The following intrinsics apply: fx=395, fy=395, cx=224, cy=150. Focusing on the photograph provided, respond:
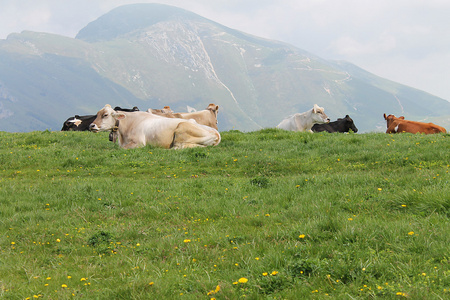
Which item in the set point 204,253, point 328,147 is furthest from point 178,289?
point 328,147

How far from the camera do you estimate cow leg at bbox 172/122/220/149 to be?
15.4 m

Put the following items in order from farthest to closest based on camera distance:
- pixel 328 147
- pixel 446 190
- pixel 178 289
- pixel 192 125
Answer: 1. pixel 192 125
2. pixel 328 147
3. pixel 446 190
4. pixel 178 289

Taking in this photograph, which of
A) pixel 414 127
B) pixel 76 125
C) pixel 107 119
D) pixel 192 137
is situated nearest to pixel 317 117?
pixel 414 127

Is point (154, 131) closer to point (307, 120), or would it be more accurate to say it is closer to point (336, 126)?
point (307, 120)

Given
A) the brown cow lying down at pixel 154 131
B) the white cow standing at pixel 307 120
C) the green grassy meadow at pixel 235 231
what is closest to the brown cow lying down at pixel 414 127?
the white cow standing at pixel 307 120

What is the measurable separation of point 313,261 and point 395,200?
2838mm

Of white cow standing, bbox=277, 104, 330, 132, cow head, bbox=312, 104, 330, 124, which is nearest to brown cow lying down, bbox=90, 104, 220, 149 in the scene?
white cow standing, bbox=277, 104, 330, 132

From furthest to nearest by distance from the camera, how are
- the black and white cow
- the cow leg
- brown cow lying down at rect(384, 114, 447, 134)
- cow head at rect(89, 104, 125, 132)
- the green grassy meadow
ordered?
the black and white cow → brown cow lying down at rect(384, 114, 447, 134) → cow head at rect(89, 104, 125, 132) → the cow leg → the green grassy meadow

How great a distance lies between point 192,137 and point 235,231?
9.63m

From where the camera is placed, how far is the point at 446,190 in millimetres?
6188

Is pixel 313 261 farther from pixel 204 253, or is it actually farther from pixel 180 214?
pixel 180 214

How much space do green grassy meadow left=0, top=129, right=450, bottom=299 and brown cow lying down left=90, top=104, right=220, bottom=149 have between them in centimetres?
353

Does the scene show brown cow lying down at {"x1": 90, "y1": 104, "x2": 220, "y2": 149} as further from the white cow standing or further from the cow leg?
the white cow standing

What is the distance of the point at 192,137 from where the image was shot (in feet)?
50.8
